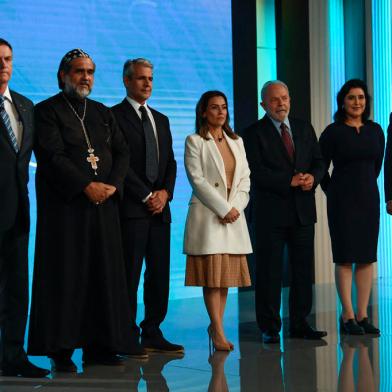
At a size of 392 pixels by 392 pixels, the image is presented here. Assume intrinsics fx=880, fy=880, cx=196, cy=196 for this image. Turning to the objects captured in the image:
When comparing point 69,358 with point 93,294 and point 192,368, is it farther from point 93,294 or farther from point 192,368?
point 192,368

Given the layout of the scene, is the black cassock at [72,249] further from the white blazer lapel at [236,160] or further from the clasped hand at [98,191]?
the white blazer lapel at [236,160]

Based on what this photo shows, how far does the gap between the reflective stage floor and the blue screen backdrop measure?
2210 millimetres

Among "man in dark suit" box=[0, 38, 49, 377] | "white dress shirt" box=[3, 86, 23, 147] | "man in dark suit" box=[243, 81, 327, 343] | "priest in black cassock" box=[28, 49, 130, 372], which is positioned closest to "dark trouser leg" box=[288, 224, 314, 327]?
"man in dark suit" box=[243, 81, 327, 343]

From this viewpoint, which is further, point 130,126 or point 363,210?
point 363,210

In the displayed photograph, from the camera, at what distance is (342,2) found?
30.9 feet

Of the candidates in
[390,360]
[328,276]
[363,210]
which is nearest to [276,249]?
[363,210]

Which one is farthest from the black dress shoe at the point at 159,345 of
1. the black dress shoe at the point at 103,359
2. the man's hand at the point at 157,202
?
the man's hand at the point at 157,202

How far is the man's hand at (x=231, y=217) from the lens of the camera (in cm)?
503

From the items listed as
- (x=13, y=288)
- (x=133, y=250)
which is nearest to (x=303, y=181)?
(x=133, y=250)

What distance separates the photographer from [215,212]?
5.04 m

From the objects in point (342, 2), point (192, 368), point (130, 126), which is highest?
point (342, 2)

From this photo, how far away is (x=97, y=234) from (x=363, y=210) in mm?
1893

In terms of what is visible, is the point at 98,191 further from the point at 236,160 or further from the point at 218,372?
the point at 218,372

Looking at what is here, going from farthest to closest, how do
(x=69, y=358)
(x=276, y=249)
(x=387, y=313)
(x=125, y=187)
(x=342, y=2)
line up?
1. (x=342, y=2)
2. (x=387, y=313)
3. (x=276, y=249)
4. (x=125, y=187)
5. (x=69, y=358)
